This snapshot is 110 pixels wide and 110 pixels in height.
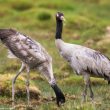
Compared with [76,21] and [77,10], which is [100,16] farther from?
[76,21]

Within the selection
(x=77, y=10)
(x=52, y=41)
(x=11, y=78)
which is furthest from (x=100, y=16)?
(x=11, y=78)

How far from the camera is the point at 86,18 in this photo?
39656 millimetres

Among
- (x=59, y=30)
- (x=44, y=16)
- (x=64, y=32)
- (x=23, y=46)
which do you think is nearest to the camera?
(x=23, y=46)

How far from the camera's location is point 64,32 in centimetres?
3475

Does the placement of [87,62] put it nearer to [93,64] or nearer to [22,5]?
[93,64]

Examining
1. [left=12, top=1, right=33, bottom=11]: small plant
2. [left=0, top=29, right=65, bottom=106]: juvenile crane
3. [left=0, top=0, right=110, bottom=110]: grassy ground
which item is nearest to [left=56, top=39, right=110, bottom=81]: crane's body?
[left=0, top=29, right=65, bottom=106]: juvenile crane

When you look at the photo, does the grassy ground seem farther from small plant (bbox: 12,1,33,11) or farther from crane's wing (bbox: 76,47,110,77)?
crane's wing (bbox: 76,47,110,77)

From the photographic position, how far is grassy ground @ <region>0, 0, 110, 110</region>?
14.4 meters

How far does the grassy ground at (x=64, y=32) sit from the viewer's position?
47.4 ft

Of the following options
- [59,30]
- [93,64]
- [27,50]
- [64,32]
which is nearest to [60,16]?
[59,30]

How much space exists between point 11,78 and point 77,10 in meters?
28.4

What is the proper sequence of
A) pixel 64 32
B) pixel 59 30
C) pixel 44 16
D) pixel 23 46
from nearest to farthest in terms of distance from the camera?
pixel 23 46 < pixel 59 30 < pixel 64 32 < pixel 44 16

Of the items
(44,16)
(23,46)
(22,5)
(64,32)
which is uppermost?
(22,5)

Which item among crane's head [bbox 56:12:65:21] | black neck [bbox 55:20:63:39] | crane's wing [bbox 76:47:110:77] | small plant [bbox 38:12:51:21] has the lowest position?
crane's wing [bbox 76:47:110:77]
